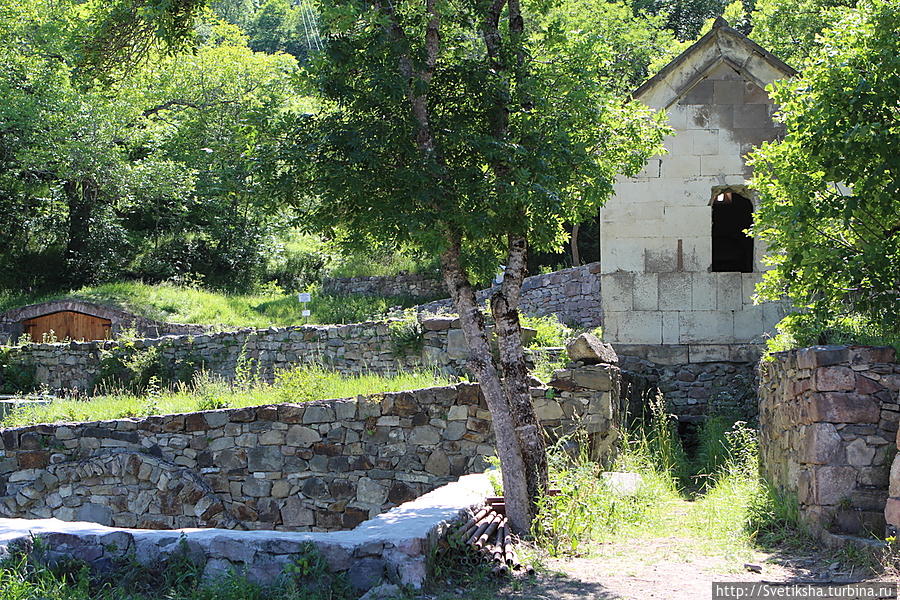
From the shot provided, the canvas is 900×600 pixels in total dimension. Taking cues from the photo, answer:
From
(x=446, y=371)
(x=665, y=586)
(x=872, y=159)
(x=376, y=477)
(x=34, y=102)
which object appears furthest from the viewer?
(x=34, y=102)

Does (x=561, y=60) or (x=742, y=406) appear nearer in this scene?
(x=561, y=60)

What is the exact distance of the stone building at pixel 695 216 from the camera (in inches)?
555

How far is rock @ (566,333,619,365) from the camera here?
11.1m

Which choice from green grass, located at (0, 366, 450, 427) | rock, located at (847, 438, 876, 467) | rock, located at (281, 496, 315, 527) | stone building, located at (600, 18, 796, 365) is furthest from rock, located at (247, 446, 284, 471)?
rock, located at (847, 438, 876, 467)

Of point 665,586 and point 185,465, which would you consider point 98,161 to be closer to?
point 185,465

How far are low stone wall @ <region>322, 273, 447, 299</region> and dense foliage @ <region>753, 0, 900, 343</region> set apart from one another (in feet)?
57.4

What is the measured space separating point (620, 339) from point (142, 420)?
707cm

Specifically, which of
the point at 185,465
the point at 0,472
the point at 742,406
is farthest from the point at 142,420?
the point at 742,406

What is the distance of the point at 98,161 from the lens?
89.9 feet

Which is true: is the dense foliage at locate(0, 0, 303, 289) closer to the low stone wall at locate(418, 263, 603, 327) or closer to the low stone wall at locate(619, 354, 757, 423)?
the low stone wall at locate(418, 263, 603, 327)

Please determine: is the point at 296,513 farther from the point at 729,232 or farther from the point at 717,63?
the point at 729,232

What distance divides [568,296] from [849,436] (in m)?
12.5

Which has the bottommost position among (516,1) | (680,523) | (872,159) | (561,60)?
(680,523)

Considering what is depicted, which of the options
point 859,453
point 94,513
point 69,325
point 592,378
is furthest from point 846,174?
point 69,325
